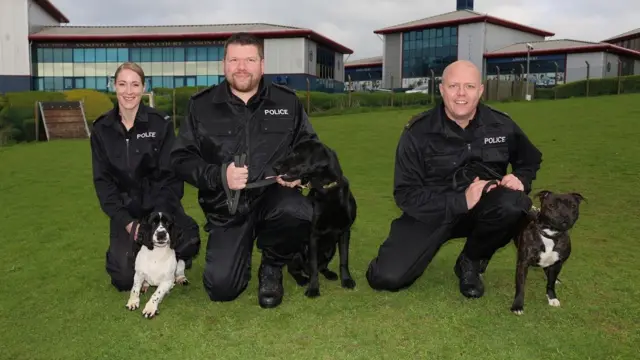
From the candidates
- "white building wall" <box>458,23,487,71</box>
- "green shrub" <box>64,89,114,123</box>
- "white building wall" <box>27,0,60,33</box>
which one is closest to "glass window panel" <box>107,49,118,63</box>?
"white building wall" <box>27,0,60,33</box>

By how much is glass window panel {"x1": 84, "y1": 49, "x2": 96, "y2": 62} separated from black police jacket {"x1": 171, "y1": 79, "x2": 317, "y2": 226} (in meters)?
44.2

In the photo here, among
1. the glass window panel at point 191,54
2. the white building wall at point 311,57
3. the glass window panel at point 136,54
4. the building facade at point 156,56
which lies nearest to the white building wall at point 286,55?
the building facade at point 156,56

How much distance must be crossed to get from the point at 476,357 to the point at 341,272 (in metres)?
1.48

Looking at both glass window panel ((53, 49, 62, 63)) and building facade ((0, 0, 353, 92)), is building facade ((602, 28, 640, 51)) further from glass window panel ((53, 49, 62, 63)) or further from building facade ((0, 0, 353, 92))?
glass window panel ((53, 49, 62, 63))

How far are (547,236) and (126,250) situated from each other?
3201mm

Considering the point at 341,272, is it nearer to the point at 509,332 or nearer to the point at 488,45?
the point at 509,332

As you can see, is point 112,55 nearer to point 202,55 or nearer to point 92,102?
point 202,55

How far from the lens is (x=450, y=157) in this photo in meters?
4.41

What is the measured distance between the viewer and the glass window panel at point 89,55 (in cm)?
4444

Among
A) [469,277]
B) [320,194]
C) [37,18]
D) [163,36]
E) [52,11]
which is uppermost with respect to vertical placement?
[52,11]

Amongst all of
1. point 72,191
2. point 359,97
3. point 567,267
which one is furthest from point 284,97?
point 359,97

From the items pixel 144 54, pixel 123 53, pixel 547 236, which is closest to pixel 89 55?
pixel 123 53

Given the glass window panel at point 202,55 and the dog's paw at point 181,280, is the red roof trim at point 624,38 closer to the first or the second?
the glass window panel at point 202,55

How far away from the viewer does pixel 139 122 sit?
468 cm
